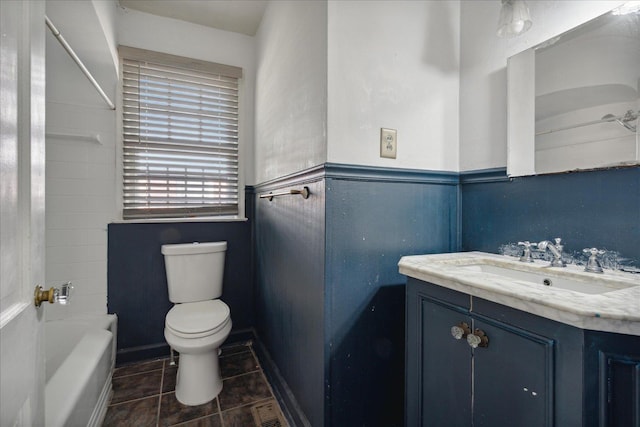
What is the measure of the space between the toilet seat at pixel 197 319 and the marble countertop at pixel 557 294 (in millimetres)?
1207

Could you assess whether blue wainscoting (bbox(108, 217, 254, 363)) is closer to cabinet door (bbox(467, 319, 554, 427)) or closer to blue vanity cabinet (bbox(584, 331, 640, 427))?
cabinet door (bbox(467, 319, 554, 427))

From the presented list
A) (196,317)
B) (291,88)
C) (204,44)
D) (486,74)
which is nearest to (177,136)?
(204,44)

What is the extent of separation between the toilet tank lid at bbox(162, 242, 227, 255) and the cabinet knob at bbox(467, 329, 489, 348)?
1.73 m

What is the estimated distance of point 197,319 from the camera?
178cm

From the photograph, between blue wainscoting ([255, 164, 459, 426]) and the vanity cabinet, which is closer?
the vanity cabinet

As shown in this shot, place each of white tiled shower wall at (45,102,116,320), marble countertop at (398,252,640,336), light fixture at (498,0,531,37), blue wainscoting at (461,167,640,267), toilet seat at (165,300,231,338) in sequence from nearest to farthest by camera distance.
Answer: marble countertop at (398,252,640,336) → blue wainscoting at (461,167,640,267) → light fixture at (498,0,531,37) → toilet seat at (165,300,231,338) → white tiled shower wall at (45,102,116,320)

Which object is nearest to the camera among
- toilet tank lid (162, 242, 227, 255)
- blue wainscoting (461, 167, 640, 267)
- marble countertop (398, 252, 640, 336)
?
marble countertop (398, 252, 640, 336)

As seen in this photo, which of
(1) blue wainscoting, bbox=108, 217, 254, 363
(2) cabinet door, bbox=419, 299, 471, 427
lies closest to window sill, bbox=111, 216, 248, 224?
(1) blue wainscoting, bbox=108, 217, 254, 363

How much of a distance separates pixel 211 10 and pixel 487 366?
8.40 ft

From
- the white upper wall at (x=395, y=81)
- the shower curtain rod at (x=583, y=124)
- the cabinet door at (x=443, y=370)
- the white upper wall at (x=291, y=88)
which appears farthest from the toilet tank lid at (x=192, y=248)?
the shower curtain rod at (x=583, y=124)

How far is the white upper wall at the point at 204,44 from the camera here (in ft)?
6.91

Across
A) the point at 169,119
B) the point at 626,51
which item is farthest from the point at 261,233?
the point at 626,51

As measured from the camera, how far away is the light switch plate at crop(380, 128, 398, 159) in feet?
4.22

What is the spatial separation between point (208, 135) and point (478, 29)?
1889 millimetres
